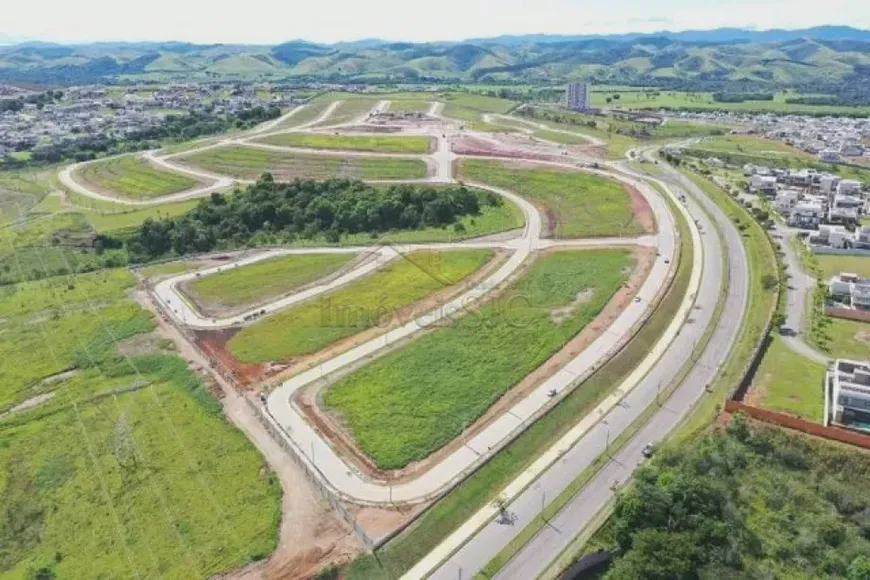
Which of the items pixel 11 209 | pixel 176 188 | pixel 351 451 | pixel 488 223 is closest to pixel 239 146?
pixel 176 188

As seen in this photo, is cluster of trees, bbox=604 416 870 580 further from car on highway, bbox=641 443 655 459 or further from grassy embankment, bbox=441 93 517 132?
grassy embankment, bbox=441 93 517 132

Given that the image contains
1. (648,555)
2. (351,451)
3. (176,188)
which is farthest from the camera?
(176,188)

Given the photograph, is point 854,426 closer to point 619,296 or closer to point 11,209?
point 619,296

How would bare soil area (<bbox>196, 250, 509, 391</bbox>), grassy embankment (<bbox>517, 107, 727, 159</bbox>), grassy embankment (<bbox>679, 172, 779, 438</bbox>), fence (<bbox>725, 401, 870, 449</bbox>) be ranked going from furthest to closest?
grassy embankment (<bbox>517, 107, 727, 159</bbox>) → bare soil area (<bbox>196, 250, 509, 391</bbox>) → grassy embankment (<bbox>679, 172, 779, 438</bbox>) → fence (<bbox>725, 401, 870, 449</bbox>)

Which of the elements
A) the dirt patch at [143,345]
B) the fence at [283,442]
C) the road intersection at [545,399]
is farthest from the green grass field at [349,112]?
the fence at [283,442]

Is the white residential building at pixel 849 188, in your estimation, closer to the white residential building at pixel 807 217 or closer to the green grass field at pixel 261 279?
the white residential building at pixel 807 217

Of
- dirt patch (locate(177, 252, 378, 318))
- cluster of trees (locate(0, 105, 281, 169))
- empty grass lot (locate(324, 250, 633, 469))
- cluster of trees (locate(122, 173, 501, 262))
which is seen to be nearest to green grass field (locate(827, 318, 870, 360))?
empty grass lot (locate(324, 250, 633, 469))
